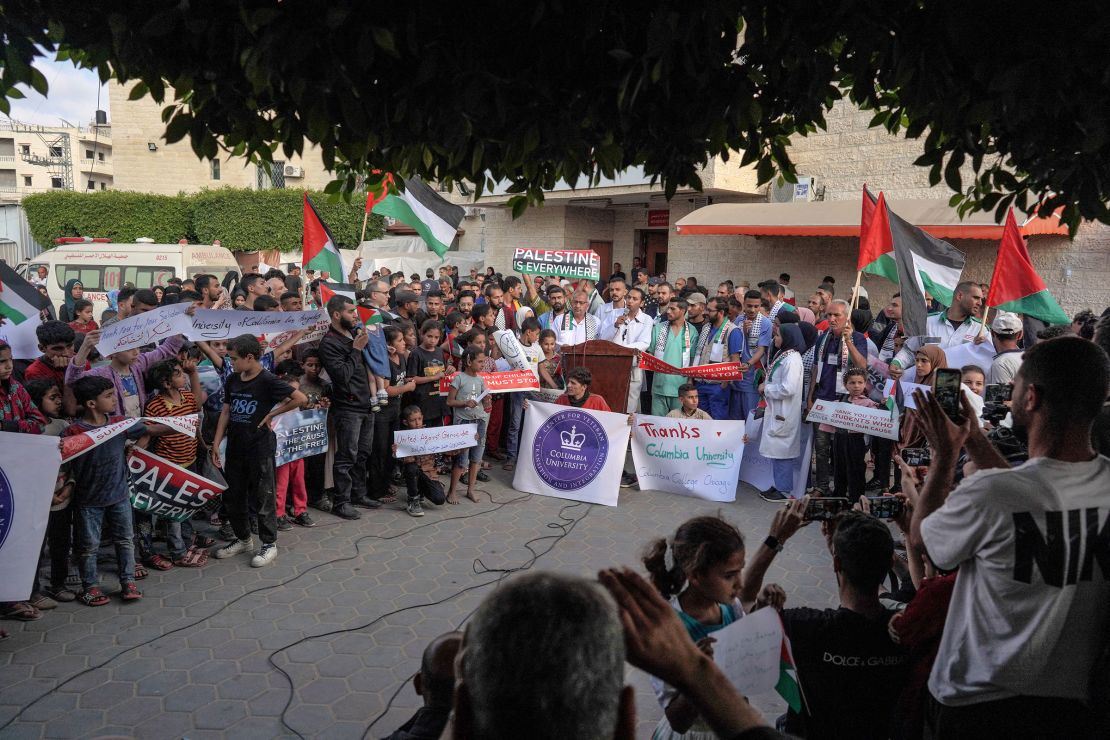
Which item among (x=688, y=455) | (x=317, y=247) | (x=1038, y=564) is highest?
(x=317, y=247)

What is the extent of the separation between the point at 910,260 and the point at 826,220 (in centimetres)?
763

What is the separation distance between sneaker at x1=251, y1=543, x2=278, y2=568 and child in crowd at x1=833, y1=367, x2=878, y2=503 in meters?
5.55

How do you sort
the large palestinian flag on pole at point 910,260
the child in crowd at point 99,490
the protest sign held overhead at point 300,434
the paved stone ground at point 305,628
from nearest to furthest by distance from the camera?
the paved stone ground at point 305,628 → the child in crowd at point 99,490 → the protest sign held overhead at point 300,434 → the large palestinian flag on pole at point 910,260

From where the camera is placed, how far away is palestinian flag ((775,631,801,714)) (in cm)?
236

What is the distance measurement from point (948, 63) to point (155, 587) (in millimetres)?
5988

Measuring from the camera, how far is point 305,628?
4996 millimetres

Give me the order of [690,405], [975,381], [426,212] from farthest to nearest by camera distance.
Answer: [690,405]
[426,212]
[975,381]

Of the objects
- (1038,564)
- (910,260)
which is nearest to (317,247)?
(910,260)

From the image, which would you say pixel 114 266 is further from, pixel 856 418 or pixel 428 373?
pixel 856 418

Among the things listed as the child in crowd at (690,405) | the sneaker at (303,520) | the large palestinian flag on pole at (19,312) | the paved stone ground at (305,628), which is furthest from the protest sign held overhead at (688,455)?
the large palestinian flag on pole at (19,312)

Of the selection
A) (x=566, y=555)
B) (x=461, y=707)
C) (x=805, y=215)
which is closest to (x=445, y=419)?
(x=566, y=555)

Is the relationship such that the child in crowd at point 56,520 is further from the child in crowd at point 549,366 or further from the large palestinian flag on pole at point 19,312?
the child in crowd at point 549,366

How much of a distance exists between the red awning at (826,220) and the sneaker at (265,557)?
1098 centimetres

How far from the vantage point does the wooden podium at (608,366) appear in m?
8.58
